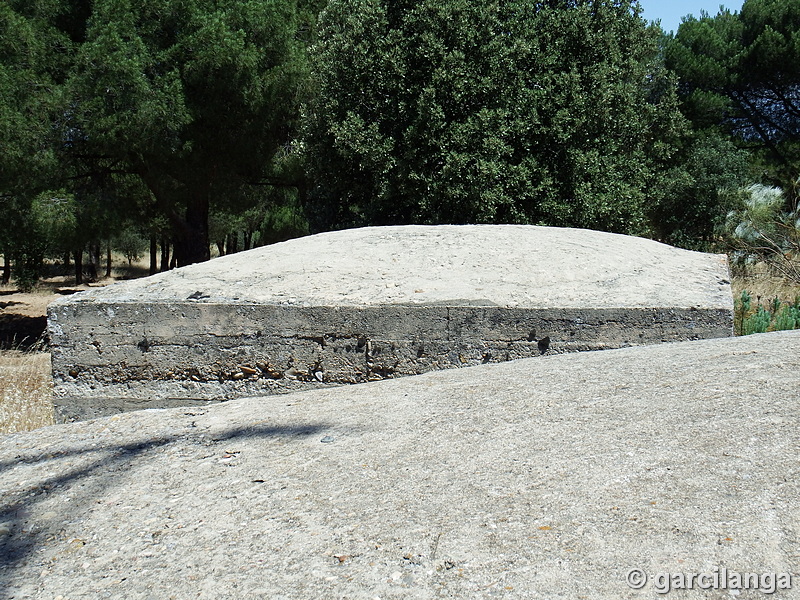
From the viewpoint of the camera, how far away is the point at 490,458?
2773 mm

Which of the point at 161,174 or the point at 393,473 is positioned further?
the point at 161,174

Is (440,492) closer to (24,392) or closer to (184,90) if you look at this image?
(24,392)

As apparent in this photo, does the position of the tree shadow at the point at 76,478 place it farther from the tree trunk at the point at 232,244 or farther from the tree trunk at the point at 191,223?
the tree trunk at the point at 232,244

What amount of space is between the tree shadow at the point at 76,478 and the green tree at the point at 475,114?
19.4ft

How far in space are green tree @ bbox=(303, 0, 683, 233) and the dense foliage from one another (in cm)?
3

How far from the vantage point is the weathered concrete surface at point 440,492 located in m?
2.06

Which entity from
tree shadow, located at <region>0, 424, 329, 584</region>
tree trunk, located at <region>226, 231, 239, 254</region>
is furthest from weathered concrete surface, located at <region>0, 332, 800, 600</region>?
tree trunk, located at <region>226, 231, 239, 254</region>

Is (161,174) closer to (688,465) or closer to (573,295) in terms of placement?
(573,295)

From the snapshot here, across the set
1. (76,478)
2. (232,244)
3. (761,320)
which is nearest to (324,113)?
(761,320)

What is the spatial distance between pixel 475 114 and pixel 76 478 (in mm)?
7122

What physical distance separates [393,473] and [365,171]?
7.92 m

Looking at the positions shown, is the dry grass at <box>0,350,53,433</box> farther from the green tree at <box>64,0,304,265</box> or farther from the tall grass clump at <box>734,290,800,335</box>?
the tall grass clump at <box>734,290,800,335</box>

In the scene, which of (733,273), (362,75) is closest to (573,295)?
(362,75)

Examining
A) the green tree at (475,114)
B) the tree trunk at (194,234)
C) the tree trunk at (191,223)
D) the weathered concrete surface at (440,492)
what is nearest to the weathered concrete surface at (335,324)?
the weathered concrete surface at (440,492)
